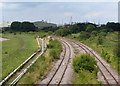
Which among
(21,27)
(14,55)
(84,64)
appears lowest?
(21,27)

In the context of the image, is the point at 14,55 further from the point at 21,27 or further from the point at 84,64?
the point at 21,27

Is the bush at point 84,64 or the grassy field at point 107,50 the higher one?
the bush at point 84,64

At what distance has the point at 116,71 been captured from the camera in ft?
61.4

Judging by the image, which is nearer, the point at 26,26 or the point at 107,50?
the point at 107,50

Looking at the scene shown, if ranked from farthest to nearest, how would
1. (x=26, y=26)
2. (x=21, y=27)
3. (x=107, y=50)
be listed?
(x=26, y=26)
(x=21, y=27)
(x=107, y=50)

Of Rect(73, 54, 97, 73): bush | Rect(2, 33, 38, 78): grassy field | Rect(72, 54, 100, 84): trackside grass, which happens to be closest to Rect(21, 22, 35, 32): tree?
Rect(2, 33, 38, 78): grassy field

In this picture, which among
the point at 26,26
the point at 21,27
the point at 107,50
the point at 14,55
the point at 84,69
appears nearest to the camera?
the point at 84,69

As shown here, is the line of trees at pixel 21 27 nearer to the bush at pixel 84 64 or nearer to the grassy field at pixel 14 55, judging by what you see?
the grassy field at pixel 14 55

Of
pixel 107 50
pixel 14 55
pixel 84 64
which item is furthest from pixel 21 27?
pixel 84 64

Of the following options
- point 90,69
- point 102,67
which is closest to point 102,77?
point 90,69

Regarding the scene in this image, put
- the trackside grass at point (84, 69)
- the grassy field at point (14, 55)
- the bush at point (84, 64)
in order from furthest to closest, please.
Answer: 1. the grassy field at point (14, 55)
2. the bush at point (84, 64)
3. the trackside grass at point (84, 69)

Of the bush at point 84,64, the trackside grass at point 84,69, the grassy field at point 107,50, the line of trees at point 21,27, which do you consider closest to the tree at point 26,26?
the line of trees at point 21,27

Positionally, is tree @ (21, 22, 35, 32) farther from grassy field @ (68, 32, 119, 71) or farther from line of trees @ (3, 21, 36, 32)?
grassy field @ (68, 32, 119, 71)

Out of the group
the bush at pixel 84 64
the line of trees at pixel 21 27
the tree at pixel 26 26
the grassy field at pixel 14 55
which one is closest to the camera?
the bush at pixel 84 64
